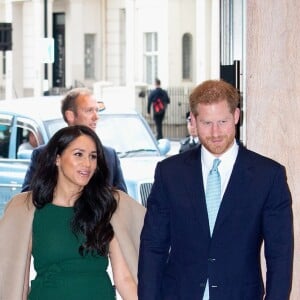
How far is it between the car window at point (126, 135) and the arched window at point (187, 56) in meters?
21.3

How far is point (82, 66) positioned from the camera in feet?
114

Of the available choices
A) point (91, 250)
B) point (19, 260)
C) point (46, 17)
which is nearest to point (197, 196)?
point (91, 250)

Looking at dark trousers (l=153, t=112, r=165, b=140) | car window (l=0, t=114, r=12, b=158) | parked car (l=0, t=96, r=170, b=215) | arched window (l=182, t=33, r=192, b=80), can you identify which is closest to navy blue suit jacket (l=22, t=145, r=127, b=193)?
parked car (l=0, t=96, r=170, b=215)

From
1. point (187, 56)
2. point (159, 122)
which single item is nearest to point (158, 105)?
point (159, 122)

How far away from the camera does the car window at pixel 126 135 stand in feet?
39.1

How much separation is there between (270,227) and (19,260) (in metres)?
1.23

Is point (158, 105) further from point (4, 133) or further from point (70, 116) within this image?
point (70, 116)

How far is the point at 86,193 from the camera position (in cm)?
475

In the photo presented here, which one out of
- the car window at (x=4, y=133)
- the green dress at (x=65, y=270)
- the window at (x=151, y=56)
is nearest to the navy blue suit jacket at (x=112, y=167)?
the green dress at (x=65, y=270)

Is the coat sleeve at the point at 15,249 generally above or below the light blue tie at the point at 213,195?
below

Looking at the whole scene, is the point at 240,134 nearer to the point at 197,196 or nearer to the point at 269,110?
the point at 269,110

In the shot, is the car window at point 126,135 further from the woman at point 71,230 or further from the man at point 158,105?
the man at point 158,105

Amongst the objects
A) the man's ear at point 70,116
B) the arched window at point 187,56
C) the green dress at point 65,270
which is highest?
the arched window at point 187,56

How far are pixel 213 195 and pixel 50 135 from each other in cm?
768
